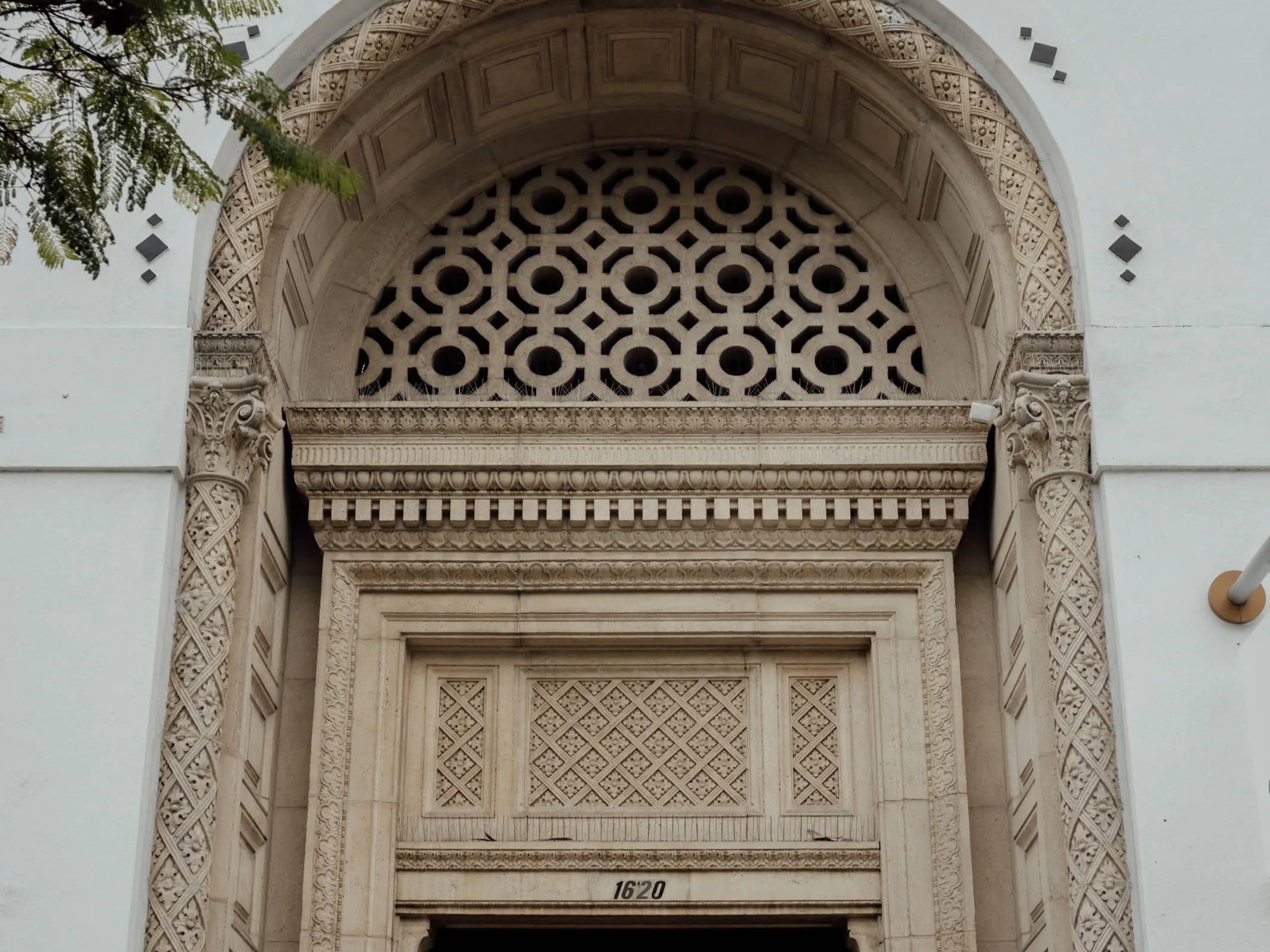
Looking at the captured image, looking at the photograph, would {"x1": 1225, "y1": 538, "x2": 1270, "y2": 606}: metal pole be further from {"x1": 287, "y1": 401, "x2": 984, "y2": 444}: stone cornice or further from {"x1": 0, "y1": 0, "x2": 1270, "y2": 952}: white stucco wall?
{"x1": 287, "y1": 401, "x2": 984, "y2": 444}: stone cornice

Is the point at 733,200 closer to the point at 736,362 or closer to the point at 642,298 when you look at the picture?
the point at 642,298

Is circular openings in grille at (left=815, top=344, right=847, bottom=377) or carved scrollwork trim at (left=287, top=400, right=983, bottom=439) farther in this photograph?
circular openings in grille at (left=815, top=344, right=847, bottom=377)

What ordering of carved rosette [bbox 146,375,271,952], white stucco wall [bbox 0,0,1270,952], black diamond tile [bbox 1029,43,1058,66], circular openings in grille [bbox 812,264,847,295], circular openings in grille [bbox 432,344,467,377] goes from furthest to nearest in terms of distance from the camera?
circular openings in grille [bbox 812,264,847,295] → circular openings in grille [bbox 432,344,467,377] → black diamond tile [bbox 1029,43,1058,66] → carved rosette [bbox 146,375,271,952] → white stucco wall [bbox 0,0,1270,952]

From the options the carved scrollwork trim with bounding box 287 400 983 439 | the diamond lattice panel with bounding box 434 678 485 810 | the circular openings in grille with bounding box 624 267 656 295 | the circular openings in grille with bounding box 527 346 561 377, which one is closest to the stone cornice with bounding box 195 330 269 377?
the carved scrollwork trim with bounding box 287 400 983 439

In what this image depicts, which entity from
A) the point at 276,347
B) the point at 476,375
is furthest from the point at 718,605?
the point at 276,347

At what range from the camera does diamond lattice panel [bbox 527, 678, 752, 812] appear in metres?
12.1

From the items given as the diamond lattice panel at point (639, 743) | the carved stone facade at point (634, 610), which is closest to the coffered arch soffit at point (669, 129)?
the carved stone facade at point (634, 610)

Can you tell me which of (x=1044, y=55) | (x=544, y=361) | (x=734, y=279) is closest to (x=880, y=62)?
(x=1044, y=55)

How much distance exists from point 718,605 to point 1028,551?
79.7 inches

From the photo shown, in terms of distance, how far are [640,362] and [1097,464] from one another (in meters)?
3.43

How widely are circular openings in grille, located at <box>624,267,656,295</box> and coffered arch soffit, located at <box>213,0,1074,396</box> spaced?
1077mm

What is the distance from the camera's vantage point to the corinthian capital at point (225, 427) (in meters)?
11.2

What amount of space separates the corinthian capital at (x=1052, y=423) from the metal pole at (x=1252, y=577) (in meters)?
1.14

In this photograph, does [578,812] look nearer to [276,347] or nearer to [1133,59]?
[276,347]
